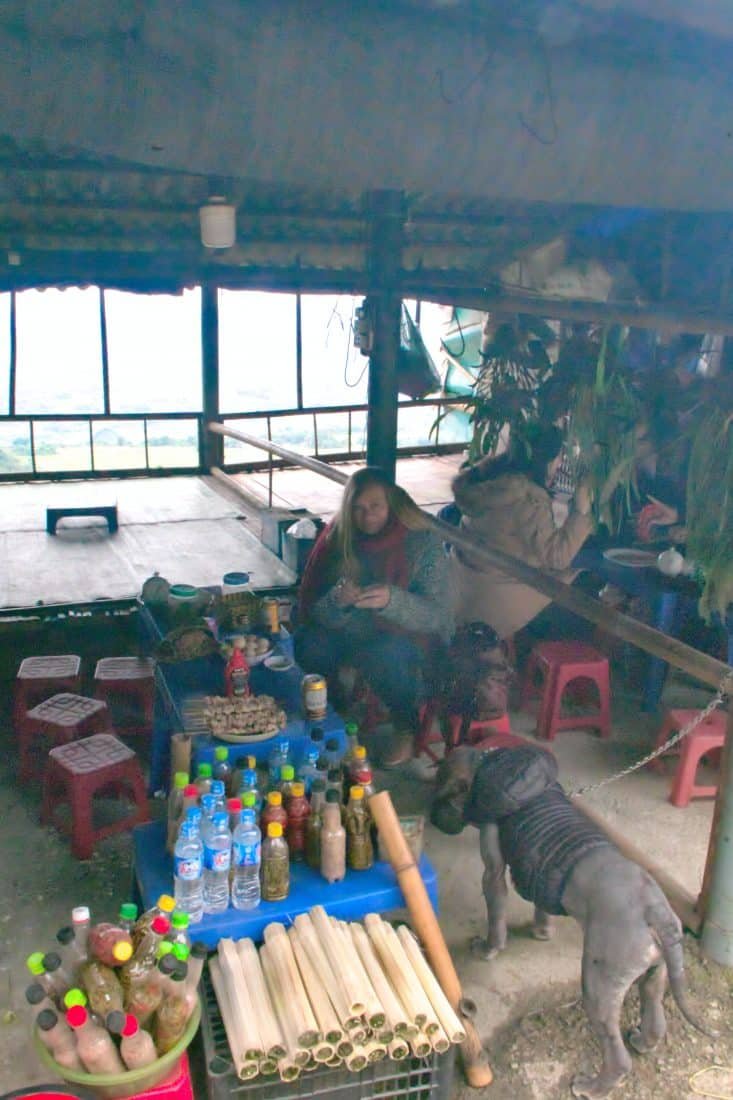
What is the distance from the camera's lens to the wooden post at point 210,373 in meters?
9.29

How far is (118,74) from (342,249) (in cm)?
523

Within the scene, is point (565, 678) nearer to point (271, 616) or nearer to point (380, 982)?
point (271, 616)

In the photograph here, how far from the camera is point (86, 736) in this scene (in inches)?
167

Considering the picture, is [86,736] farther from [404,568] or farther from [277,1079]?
A: [277,1079]

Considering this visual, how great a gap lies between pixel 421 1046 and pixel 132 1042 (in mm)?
752

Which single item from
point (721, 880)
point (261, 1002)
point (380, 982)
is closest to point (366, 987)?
point (380, 982)

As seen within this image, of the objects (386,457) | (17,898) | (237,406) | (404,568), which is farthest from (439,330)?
(17,898)

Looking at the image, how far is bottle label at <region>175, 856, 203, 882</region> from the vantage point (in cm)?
255

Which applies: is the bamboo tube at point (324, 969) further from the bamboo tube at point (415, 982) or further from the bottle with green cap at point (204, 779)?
the bottle with green cap at point (204, 779)

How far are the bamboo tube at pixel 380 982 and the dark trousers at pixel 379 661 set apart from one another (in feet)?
5.54

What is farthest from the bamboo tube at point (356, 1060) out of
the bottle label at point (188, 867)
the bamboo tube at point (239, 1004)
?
the bottle label at point (188, 867)

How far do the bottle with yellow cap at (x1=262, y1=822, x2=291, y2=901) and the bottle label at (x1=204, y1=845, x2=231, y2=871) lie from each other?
0.14 metres

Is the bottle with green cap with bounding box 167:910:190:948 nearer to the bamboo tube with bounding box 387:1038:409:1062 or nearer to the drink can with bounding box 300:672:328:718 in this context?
the bamboo tube with bounding box 387:1038:409:1062

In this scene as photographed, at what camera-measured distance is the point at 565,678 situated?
15.8 feet
